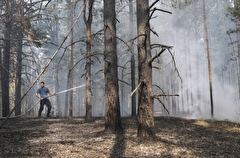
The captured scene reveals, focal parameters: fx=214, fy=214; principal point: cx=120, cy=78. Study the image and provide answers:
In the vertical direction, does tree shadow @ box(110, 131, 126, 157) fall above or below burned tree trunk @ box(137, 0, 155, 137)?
below

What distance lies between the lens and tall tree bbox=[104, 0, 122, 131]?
6328mm

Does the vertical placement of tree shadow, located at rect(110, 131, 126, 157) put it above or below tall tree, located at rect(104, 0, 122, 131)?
below

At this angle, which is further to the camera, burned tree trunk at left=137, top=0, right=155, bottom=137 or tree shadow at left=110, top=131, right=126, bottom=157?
burned tree trunk at left=137, top=0, right=155, bottom=137

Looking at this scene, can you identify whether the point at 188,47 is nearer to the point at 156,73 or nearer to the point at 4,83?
the point at 156,73

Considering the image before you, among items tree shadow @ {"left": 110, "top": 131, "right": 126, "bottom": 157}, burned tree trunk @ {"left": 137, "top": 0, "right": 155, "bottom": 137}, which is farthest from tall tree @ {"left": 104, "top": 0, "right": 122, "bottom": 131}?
burned tree trunk @ {"left": 137, "top": 0, "right": 155, "bottom": 137}

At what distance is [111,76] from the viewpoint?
6.48 meters

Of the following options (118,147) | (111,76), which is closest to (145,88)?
(118,147)

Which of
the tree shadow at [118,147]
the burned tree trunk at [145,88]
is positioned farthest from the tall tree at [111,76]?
the burned tree trunk at [145,88]

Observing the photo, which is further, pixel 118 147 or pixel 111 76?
pixel 111 76

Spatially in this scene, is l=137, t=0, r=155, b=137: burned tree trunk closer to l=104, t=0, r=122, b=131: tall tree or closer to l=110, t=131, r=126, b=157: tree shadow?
l=110, t=131, r=126, b=157: tree shadow

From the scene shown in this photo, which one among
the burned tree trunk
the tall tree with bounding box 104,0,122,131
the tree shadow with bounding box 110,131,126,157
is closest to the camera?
the tree shadow with bounding box 110,131,126,157

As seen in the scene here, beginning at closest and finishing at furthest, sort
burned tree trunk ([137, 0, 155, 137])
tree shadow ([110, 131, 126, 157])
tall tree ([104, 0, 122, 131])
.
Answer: tree shadow ([110, 131, 126, 157])
burned tree trunk ([137, 0, 155, 137])
tall tree ([104, 0, 122, 131])

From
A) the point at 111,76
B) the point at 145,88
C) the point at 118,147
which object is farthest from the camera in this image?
the point at 111,76

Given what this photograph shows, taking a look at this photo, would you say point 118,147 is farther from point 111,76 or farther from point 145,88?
point 111,76
